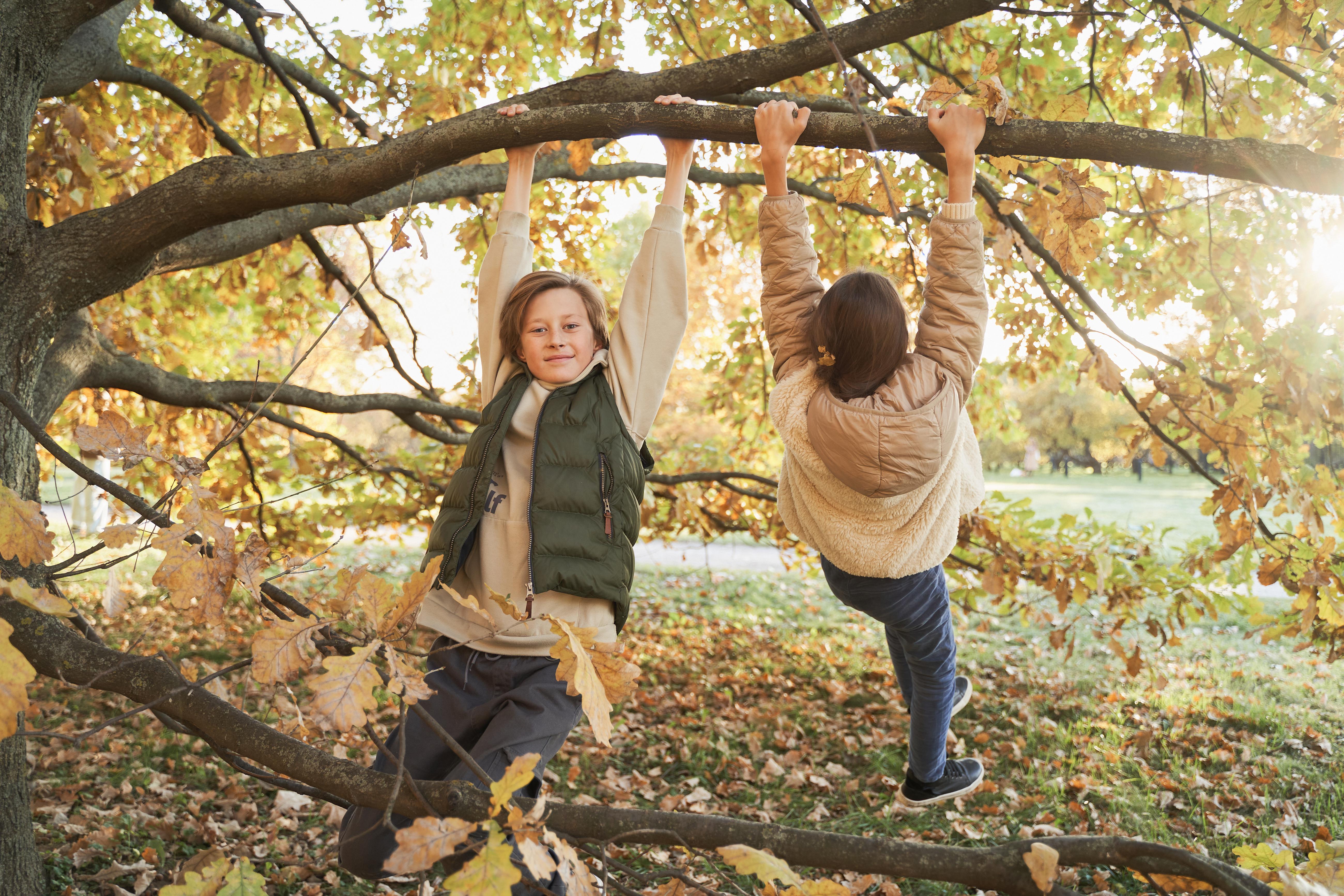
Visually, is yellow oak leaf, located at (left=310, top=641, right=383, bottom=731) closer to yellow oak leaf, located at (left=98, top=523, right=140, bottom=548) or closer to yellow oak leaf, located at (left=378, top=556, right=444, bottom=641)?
yellow oak leaf, located at (left=378, top=556, right=444, bottom=641)

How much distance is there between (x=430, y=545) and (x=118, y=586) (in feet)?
2.51

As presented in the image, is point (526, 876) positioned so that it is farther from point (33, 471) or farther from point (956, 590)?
point (956, 590)

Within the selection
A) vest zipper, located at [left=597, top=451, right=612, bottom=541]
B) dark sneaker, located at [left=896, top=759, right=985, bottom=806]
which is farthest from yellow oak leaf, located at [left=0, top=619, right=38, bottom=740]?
dark sneaker, located at [left=896, top=759, right=985, bottom=806]

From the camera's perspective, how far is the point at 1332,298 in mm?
4090

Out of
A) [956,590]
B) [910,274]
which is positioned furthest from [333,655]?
[910,274]

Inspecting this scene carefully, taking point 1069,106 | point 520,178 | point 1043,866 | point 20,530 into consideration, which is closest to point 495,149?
point 520,178

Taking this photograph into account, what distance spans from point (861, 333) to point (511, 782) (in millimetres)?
1580

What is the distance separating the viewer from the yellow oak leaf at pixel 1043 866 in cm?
127

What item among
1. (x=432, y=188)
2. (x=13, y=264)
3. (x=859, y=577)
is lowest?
(x=859, y=577)

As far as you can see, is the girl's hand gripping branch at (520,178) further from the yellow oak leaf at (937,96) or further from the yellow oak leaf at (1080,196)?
the yellow oak leaf at (1080,196)

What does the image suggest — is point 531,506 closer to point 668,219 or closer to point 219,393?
point 668,219

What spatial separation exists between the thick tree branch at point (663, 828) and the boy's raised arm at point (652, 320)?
118cm

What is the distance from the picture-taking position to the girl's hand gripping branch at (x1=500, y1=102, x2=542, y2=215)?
7.90 feet

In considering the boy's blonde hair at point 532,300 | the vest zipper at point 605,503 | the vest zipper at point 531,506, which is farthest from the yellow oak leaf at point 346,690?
the boy's blonde hair at point 532,300
